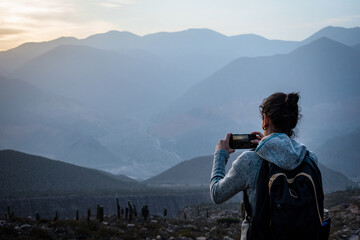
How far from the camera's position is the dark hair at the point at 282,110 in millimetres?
3221

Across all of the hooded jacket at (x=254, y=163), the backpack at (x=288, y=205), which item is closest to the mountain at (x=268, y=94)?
the hooded jacket at (x=254, y=163)

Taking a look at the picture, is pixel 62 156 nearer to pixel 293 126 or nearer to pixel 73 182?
pixel 73 182

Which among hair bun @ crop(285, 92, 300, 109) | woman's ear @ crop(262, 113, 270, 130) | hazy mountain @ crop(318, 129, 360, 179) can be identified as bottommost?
woman's ear @ crop(262, 113, 270, 130)

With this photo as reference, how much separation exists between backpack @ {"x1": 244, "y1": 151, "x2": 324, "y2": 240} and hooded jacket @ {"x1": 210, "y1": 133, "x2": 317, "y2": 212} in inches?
2.4

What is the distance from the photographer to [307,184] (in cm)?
300

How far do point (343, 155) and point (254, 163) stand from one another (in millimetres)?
113662

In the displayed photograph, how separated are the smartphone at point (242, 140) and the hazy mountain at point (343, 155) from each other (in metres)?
100

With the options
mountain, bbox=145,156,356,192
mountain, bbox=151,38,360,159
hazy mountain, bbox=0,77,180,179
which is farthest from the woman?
mountain, bbox=151,38,360,159

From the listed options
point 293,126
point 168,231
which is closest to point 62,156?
point 168,231

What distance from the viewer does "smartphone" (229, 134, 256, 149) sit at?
3.50 meters

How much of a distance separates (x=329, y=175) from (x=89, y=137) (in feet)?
322

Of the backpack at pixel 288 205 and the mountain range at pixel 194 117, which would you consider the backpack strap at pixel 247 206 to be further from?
the mountain range at pixel 194 117

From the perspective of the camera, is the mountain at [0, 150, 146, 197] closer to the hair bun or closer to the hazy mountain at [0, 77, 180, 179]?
the hair bun

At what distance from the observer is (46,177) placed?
63.3m
